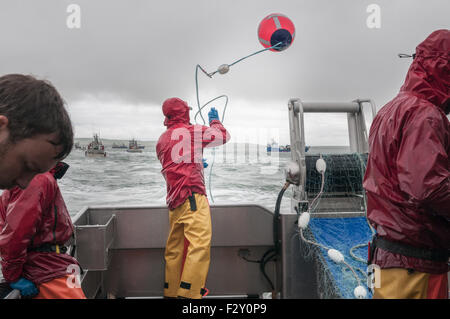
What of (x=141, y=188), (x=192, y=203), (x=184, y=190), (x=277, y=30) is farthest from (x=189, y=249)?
(x=141, y=188)

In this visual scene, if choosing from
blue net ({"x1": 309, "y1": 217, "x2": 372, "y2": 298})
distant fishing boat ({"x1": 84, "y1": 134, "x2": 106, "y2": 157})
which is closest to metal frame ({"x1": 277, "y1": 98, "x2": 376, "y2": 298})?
blue net ({"x1": 309, "y1": 217, "x2": 372, "y2": 298})

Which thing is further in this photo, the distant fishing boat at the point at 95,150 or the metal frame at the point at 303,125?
the distant fishing boat at the point at 95,150

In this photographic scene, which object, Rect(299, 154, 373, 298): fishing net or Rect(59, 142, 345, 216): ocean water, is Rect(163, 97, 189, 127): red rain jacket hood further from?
Rect(59, 142, 345, 216): ocean water

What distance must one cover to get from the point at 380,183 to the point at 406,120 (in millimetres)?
261

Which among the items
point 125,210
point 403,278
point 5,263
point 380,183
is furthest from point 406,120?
point 125,210

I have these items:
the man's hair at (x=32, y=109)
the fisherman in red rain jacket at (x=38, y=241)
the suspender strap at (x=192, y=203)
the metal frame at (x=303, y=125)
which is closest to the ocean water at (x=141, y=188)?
the metal frame at (x=303, y=125)

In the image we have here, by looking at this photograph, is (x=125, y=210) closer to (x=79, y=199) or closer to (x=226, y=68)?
(x=226, y=68)

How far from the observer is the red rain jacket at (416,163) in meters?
0.99

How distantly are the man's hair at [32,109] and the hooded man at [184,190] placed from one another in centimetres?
152

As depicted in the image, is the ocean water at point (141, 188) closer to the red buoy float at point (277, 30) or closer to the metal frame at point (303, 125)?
the metal frame at point (303, 125)

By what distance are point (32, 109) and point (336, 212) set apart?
7.90 feet

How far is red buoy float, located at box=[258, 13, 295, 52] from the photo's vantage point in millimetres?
2473

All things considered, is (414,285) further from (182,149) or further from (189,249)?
(182,149)
